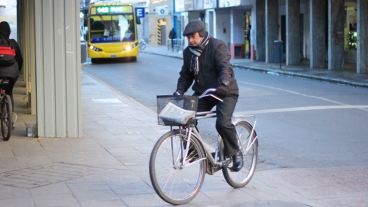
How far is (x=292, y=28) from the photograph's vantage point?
32.9 meters

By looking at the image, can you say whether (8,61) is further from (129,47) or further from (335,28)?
(129,47)

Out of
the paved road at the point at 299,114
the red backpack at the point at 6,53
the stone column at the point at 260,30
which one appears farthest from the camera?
the stone column at the point at 260,30

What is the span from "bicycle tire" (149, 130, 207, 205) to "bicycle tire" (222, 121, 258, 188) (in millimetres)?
557

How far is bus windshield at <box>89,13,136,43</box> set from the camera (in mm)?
38750

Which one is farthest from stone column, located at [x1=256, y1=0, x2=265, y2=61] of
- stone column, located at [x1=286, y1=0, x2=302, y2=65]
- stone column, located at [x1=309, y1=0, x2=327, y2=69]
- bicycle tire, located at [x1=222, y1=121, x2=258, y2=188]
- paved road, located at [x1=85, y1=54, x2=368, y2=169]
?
bicycle tire, located at [x1=222, y1=121, x2=258, y2=188]

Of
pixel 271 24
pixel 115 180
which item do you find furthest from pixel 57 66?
pixel 271 24

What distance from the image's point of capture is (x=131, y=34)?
129ft

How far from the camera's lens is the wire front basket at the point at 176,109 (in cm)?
667

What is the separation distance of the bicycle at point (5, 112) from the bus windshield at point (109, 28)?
2787cm

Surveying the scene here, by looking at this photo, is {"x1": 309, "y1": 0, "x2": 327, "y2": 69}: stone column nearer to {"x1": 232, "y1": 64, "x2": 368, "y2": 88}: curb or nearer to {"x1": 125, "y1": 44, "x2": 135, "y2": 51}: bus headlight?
{"x1": 232, "y1": 64, "x2": 368, "y2": 88}: curb

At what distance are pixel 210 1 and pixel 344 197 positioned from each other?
3580 centimetres

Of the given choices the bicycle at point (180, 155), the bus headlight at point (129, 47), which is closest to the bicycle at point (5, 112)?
the bicycle at point (180, 155)

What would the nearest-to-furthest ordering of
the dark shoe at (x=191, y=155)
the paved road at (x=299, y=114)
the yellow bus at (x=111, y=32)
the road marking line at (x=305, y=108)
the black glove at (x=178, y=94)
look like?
the dark shoe at (x=191, y=155) < the black glove at (x=178, y=94) < the paved road at (x=299, y=114) < the road marking line at (x=305, y=108) < the yellow bus at (x=111, y=32)

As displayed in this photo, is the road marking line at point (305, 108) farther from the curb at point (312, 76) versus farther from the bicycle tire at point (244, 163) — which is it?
the bicycle tire at point (244, 163)
